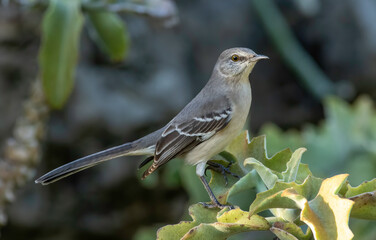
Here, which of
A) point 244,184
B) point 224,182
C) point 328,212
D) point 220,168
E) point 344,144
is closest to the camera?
point 328,212

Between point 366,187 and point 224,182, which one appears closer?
point 366,187

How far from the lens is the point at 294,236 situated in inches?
72.2

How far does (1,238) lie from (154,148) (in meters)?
3.27

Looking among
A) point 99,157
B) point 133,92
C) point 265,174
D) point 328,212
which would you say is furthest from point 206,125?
point 133,92

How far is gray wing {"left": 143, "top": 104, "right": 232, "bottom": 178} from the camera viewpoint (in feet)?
10.3

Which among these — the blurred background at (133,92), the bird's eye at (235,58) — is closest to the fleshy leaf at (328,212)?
the bird's eye at (235,58)

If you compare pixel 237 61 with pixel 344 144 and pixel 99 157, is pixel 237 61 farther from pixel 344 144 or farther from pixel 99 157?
pixel 344 144

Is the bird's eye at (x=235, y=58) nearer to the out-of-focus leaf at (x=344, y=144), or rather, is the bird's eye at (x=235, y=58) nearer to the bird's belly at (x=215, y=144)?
the bird's belly at (x=215, y=144)

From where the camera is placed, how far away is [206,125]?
3205 mm

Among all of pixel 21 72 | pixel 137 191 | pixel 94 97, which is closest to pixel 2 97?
pixel 21 72

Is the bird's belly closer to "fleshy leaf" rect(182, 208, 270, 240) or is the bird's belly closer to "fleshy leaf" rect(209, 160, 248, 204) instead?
"fleshy leaf" rect(209, 160, 248, 204)

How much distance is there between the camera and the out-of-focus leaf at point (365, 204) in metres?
1.83

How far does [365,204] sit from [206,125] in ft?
4.81

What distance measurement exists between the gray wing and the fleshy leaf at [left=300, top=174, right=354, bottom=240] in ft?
4.60
